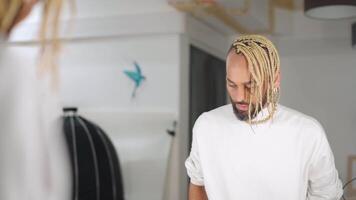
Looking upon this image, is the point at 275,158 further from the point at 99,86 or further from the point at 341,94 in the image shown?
the point at 341,94

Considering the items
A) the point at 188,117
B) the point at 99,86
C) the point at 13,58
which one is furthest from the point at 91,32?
the point at 13,58

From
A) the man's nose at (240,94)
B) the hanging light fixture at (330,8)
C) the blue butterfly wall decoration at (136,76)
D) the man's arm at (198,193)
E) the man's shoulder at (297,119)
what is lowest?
the man's arm at (198,193)

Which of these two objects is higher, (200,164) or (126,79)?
(126,79)

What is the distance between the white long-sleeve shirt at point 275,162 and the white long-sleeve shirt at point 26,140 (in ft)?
1.76

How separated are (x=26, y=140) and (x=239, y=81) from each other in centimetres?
54

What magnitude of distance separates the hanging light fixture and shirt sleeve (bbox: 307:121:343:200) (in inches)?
52.1

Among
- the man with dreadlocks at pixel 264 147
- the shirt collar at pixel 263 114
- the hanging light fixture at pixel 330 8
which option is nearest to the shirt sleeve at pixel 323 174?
the man with dreadlocks at pixel 264 147

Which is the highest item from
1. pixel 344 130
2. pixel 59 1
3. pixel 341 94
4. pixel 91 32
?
pixel 91 32

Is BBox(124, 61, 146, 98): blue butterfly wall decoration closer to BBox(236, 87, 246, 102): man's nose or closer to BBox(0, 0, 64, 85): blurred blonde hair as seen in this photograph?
BBox(236, 87, 246, 102): man's nose

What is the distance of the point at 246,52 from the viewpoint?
1.00 metres

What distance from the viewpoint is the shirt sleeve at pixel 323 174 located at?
3.40ft

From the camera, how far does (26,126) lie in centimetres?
61

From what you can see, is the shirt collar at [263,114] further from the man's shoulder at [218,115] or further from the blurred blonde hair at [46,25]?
the blurred blonde hair at [46,25]

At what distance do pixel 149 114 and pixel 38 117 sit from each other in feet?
6.34
